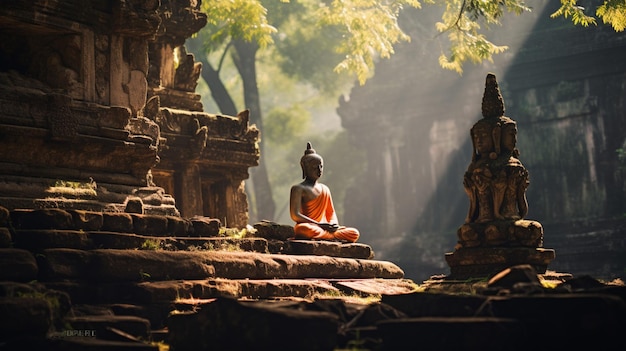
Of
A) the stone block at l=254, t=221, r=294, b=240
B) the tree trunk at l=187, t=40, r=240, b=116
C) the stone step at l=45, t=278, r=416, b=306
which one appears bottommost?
the stone step at l=45, t=278, r=416, b=306

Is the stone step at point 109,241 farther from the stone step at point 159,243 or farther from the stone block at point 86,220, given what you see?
the stone block at point 86,220

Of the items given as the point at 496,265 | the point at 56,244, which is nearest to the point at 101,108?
the point at 56,244

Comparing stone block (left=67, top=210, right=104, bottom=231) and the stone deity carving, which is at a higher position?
the stone deity carving

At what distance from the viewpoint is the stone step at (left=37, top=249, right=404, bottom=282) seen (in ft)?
27.2

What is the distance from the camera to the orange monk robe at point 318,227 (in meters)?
12.6

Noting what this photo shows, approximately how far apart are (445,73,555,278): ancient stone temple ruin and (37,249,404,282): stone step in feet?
5.87

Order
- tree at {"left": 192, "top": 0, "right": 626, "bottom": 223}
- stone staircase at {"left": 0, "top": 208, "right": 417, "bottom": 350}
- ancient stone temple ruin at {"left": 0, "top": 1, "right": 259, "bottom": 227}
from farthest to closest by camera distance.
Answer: tree at {"left": 192, "top": 0, "right": 626, "bottom": 223} → ancient stone temple ruin at {"left": 0, "top": 1, "right": 259, "bottom": 227} → stone staircase at {"left": 0, "top": 208, "right": 417, "bottom": 350}

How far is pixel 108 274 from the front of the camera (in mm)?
8469

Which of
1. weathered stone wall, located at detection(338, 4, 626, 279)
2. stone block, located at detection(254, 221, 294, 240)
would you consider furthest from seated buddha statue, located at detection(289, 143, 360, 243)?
weathered stone wall, located at detection(338, 4, 626, 279)

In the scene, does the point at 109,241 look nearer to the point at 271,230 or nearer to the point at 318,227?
the point at 271,230

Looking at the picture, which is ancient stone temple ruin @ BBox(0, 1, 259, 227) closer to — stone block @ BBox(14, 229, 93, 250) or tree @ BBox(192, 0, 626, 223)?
stone block @ BBox(14, 229, 93, 250)

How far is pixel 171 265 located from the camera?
9055 millimetres

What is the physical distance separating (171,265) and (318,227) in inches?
162

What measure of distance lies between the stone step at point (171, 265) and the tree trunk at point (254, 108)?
1751 centimetres
